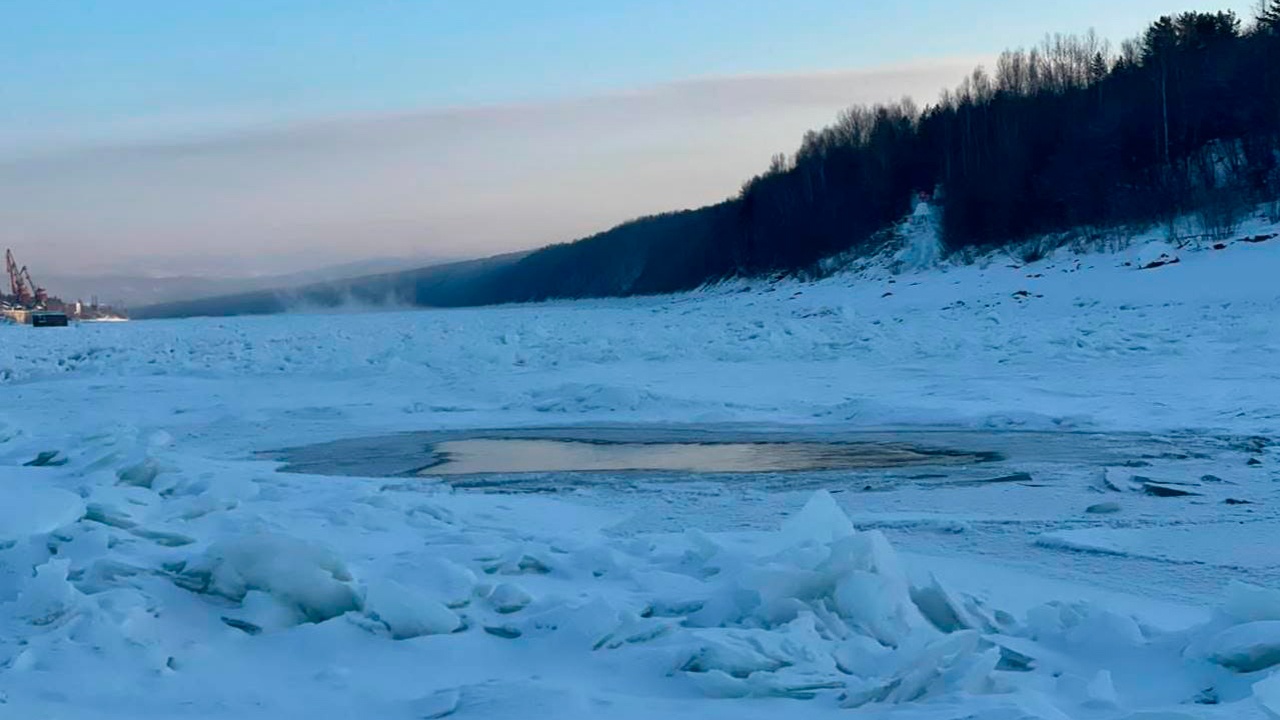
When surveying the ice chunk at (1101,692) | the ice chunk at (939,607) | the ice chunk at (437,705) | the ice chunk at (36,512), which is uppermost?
the ice chunk at (36,512)

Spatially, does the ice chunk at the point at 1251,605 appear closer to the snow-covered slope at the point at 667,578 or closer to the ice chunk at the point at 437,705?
the snow-covered slope at the point at 667,578

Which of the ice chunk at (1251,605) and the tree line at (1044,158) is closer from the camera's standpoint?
the ice chunk at (1251,605)

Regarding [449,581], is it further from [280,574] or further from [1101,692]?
[1101,692]

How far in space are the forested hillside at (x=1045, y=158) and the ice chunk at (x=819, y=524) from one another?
85.4 ft

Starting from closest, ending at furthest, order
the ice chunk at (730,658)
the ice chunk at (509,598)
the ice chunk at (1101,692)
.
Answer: the ice chunk at (1101,692)
the ice chunk at (730,658)
the ice chunk at (509,598)

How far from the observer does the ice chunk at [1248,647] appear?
347 cm

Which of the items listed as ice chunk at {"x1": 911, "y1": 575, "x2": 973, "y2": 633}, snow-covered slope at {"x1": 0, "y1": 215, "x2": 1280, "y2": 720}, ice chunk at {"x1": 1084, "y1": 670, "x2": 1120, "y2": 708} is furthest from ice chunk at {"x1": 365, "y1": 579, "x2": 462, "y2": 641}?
ice chunk at {"x1": 1084, "y1": 670, "x2": 1120, "y2": 708}

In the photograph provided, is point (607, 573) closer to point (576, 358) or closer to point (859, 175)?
point (576, 358)

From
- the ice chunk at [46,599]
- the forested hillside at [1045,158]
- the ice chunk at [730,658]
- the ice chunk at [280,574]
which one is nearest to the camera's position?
the ice chunk at [730,658]

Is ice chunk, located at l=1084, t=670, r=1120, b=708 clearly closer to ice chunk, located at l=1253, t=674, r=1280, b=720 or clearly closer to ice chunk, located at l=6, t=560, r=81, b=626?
ice chunk, located at l=1253, t=674, r=1280, b=720

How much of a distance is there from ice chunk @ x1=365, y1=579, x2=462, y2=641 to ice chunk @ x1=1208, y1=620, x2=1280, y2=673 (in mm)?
2339

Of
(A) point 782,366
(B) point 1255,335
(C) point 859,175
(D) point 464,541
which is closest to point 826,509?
(D) point 464,541

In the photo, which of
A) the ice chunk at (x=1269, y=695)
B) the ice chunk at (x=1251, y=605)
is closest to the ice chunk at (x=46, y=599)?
the ice chunk at (x=1269, y=695)

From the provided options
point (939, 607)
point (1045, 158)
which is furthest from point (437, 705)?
point (1045, 158)
